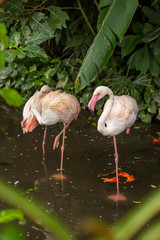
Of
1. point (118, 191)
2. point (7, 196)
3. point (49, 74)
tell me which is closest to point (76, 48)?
point (49, 74)

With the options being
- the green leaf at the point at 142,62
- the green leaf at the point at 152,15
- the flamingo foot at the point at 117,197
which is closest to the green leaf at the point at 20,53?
the green leaf at the point at 142,62

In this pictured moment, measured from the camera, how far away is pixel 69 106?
3.97m

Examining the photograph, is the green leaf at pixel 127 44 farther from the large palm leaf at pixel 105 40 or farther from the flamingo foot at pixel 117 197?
the flamingo foot at pixel 117 197

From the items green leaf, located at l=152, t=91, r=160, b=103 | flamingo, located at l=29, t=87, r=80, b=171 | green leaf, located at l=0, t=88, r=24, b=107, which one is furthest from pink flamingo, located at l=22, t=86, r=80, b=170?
green leaf, located at l=0, t=88, r=24, b=107

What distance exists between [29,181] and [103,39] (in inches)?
66.0

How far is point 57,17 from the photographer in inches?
204

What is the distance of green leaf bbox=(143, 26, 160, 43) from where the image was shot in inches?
197

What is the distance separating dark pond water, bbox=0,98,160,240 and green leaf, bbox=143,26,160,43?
117 cm

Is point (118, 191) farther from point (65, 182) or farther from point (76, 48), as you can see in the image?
point (76, 48)

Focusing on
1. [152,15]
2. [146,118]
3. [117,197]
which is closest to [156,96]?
[146,118]

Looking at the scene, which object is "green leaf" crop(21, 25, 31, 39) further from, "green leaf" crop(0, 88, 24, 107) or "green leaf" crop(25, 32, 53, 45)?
"green leaf" crop(0, 88, 24, 107)

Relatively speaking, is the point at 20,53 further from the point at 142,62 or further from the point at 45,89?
the point at 142,62

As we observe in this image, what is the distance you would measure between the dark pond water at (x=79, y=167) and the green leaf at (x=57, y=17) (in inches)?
54.7

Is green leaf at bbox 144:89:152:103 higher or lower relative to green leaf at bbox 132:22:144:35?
lower
